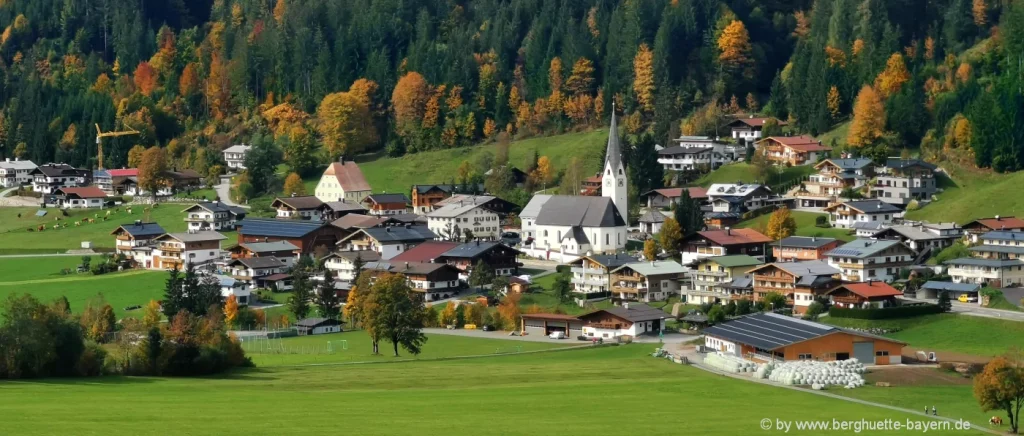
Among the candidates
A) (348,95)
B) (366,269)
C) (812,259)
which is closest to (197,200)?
(348,95)

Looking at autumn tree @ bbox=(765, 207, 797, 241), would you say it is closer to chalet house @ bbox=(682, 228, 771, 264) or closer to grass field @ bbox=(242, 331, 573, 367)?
chalet house @ bbox=(682, 228, 771, 264)

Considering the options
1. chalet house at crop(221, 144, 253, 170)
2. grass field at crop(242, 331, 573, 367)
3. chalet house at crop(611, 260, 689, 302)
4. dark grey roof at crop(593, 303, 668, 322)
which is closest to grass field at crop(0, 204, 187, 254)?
chalet house at crop(221, 144, 253, 170)

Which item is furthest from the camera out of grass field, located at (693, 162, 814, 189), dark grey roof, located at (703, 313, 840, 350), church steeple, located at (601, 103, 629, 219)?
grass field, located at (693, 162, 814, 189)

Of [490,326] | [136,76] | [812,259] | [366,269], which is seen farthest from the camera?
[136,76]

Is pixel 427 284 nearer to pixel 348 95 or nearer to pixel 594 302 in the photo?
pixel 594 302

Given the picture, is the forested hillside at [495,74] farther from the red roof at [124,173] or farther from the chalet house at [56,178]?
the chalet house at [56,178]

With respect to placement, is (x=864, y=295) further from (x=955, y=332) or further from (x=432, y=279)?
(x=432, y=279)
